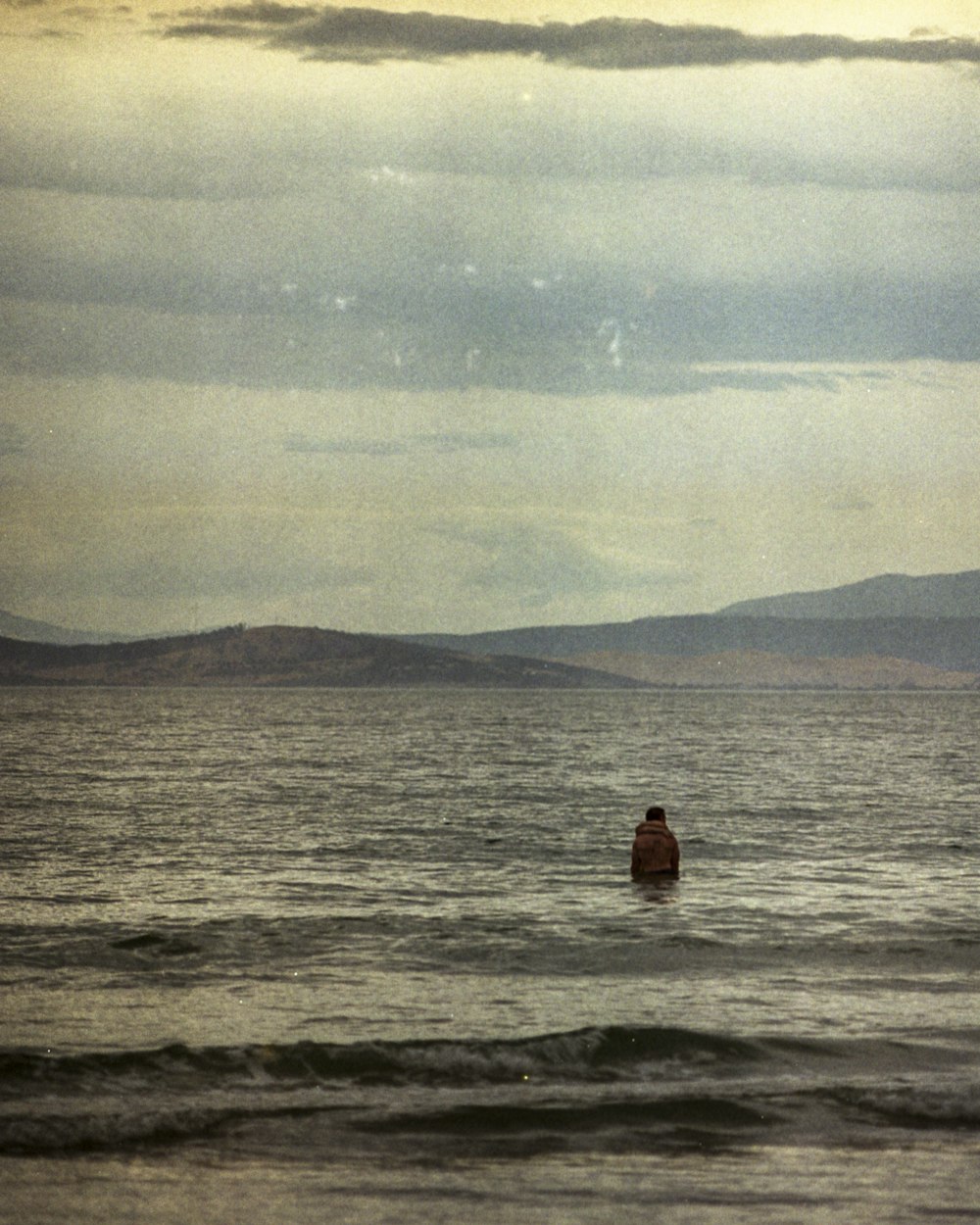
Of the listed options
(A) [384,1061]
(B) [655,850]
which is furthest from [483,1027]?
(B) [655,850]

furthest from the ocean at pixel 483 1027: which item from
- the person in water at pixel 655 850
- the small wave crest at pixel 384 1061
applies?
the person in water at pixel 655 850

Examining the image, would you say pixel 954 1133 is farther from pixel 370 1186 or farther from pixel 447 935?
pixel 447 935

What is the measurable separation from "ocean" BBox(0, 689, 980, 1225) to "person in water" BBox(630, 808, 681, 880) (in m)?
0.78

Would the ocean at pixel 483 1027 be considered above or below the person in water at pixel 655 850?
below

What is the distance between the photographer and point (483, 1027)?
1706 cm

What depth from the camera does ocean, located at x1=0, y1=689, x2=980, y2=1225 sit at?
38.2 feet

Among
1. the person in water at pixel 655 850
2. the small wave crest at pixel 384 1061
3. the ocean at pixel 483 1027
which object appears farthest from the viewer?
the person in water at pixel 655 850

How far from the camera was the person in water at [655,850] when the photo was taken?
100.0 feet

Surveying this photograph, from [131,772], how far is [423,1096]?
6308 cm

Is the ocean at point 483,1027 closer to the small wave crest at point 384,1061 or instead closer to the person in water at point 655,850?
the small wave crest at point 384,1061

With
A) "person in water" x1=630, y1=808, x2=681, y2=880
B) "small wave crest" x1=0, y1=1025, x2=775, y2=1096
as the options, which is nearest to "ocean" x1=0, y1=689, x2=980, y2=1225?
"small wave crest" x1=0, y1=1025, x2=775, y2=1096

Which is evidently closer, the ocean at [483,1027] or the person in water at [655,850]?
the ocean at [483,1027]

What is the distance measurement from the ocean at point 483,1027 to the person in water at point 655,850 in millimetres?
783

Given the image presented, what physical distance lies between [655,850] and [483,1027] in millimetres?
14166
